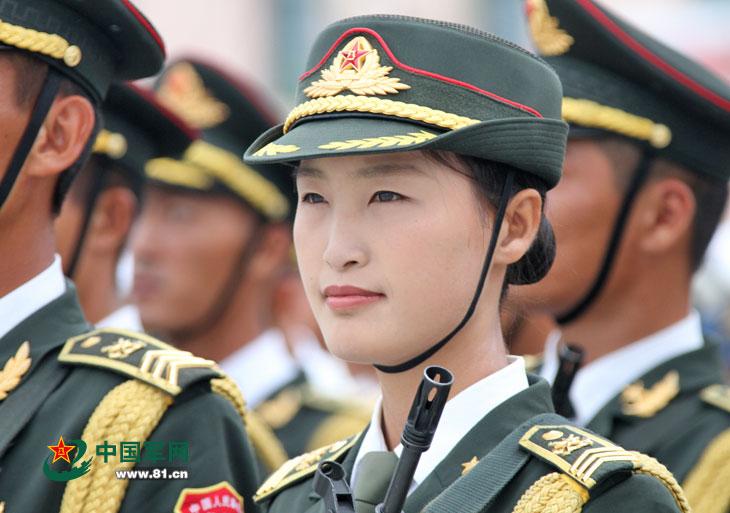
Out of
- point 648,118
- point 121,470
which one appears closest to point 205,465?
point 121,470

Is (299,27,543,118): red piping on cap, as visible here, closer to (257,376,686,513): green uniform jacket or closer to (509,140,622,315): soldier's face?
(257,376,686,513): green uniform jacket

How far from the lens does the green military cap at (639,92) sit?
4.68 m

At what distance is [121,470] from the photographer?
11.4ft

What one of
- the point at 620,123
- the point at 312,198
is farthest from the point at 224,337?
the point at 312,198

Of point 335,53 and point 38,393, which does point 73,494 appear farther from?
point 335,53

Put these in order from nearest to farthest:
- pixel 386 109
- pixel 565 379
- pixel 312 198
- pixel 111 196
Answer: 1. pixel 386 109
2. pixel 312 198
3. pixel 565 379
4. pixel 111 196

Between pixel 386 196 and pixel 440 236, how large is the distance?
14 cm

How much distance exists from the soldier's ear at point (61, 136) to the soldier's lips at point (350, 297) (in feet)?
3.55

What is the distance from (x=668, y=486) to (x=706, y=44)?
1922 cm

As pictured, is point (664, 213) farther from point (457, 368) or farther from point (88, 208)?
point (88, 208)

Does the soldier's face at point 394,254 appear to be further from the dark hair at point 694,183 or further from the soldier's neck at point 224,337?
the soldier's neck at point 224,337

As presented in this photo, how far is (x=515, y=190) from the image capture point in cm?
321

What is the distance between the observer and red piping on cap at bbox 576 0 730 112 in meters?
4.65

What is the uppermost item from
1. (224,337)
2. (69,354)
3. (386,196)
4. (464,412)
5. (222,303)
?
(386,196)
